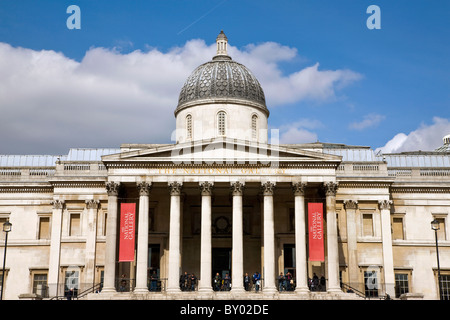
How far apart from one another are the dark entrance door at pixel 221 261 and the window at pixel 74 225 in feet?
37.6

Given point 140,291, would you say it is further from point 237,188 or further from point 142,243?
point 237,188

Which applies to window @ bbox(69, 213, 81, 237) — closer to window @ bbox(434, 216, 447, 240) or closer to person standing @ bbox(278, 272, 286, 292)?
person standing @ bbox(278, 272, 286, 292)

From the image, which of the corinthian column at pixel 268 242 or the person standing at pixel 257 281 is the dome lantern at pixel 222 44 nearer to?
the corinthian column at pixel 268 242

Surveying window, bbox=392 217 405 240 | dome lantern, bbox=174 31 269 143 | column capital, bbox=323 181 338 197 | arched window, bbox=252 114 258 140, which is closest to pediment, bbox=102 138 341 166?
column capital, bbox=323 181 338 197

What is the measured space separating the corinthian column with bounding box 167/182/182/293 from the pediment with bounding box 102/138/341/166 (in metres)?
2.16

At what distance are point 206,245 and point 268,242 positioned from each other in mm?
4276

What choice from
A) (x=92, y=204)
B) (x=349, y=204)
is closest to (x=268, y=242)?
(x=349, y=204)

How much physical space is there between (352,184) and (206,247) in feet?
48.3

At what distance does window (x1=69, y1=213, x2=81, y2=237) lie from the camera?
48.7 m

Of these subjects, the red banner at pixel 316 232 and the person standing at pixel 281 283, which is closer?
the red banner at pixel 316 232

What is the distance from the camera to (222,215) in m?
47.3

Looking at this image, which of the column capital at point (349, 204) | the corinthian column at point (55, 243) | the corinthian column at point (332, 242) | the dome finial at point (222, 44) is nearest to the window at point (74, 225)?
the corinthian column at point (55, 243)

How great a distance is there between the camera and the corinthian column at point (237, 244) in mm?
40125
